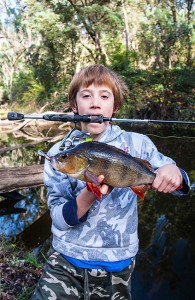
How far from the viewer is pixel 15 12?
25.3 m

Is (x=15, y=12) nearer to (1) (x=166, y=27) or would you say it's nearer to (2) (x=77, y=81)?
(1) (x=166, y=27)

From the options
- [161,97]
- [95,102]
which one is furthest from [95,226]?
[161,97]

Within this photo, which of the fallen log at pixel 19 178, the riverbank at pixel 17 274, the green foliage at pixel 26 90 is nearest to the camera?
the riverbank at pixel 17 274

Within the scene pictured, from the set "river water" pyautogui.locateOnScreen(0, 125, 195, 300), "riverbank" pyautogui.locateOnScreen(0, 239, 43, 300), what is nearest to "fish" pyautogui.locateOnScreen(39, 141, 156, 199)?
"riverbank" pyautogui.locateOnScreen(0, 239, 43, 300)

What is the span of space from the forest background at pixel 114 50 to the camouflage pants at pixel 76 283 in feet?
43.2

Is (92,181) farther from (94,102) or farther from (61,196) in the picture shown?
(94,102)

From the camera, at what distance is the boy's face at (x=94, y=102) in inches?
83.2

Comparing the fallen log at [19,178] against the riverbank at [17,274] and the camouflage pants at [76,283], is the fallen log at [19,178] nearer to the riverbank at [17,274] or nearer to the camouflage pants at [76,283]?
the riverbank at [17,274]

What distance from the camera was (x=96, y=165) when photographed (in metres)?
1.51

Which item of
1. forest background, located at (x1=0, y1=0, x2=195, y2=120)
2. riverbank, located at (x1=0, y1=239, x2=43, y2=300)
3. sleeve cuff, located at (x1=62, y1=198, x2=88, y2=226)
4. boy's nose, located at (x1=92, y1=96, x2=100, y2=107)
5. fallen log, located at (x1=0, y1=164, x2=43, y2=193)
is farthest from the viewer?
forest background, located at (x1=0, y1=0, x2=195, y2=120)

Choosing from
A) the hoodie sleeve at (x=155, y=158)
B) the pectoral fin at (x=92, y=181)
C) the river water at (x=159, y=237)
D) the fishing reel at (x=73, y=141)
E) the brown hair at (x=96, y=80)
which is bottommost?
the river water at (x=159, y=237)

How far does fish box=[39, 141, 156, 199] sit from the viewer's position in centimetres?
149

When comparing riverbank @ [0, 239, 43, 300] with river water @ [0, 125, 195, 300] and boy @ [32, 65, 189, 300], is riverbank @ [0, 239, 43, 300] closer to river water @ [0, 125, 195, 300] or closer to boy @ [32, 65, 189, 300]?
river water @ [0, 125, 195, 300]

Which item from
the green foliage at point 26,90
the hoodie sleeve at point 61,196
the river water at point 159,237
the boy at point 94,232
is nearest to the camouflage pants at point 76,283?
the boy at point 94,232
